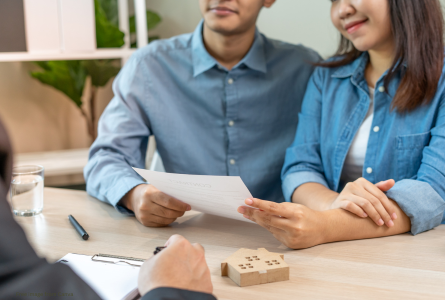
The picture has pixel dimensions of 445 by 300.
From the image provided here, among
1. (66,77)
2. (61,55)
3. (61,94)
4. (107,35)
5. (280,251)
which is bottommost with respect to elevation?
(280,251)

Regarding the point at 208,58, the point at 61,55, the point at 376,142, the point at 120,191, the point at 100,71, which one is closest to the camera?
the point at 120,191

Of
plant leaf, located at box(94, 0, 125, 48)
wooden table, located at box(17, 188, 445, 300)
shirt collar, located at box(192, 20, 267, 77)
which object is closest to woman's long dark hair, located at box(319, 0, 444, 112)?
wooden table, located at box(17, 188, 445, 300)

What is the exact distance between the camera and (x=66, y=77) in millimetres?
2414

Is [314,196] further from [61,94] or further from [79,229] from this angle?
[61,94]

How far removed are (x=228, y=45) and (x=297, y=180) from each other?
22.1 inches

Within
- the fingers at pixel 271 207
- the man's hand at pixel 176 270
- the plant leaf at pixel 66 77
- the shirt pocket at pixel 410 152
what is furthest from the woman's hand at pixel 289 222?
the plant leaf at pixel 66 77

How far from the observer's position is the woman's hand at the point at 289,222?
874 millimetres

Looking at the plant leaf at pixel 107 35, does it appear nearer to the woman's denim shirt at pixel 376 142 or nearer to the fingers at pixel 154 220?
the woman's denim shirt at pixel 376 142

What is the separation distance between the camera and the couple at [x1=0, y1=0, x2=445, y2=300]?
38.0 inches

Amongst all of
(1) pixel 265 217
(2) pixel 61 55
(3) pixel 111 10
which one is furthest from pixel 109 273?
(3) pixel 111 10

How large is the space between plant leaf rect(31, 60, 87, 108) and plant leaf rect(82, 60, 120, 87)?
0.13ft

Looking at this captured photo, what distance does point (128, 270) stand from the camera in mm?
767

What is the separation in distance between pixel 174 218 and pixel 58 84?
5.51 feet

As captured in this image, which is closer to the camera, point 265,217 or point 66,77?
point 265,217
